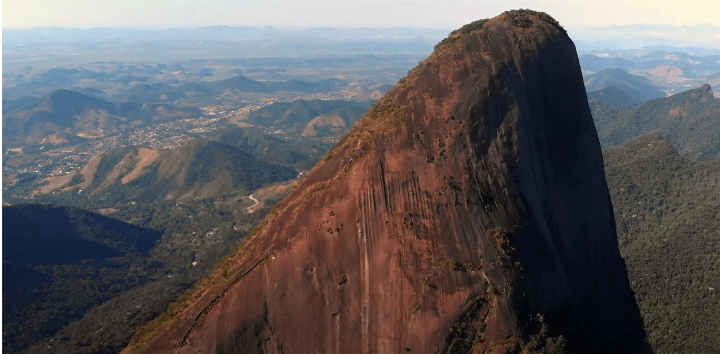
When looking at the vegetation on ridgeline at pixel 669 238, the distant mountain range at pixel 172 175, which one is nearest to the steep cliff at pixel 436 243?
the vegetation on ridgeline at pixel 669 238

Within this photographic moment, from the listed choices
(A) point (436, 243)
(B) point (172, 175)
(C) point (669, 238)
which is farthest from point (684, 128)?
(A) point (436, 243)

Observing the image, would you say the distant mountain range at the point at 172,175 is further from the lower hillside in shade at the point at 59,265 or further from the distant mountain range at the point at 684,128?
the distant mountain range at the point at 684,128

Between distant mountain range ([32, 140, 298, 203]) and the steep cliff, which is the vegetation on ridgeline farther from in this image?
distant mountain range ([32, 140, 298, 203])

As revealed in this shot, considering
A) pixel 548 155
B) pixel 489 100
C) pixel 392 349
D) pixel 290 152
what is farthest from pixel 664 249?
pixel 290 152

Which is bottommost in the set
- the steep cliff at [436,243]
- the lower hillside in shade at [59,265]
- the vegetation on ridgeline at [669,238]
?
the lower hillside in shade at [59,265]

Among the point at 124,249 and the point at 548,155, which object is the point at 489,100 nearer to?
the point at 548,155

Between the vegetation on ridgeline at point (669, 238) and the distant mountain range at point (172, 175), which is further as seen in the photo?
the distant mountain range at point (172, 175)

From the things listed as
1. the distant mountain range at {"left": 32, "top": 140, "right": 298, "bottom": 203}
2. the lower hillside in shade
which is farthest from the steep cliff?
the distant mountain range at {"left": 32, "top": 140, "right": 298, "bottom": 203}

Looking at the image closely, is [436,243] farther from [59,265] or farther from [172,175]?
[172,175]

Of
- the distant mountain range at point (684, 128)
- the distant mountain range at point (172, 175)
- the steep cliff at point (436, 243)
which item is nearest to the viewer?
the steep cliff at point (436, 243)
